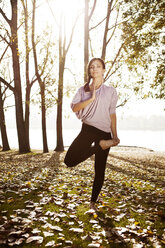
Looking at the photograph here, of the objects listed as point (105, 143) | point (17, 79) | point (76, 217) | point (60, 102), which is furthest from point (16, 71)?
point (76, 217)

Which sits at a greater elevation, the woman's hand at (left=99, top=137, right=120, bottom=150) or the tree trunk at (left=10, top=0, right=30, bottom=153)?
the tree trunk at (left=10, top=0, right=30, bottom=153)

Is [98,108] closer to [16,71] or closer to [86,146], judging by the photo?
[86,146]

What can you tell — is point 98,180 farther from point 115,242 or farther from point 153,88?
point 153,88

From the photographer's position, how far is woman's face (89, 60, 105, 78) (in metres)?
4.49

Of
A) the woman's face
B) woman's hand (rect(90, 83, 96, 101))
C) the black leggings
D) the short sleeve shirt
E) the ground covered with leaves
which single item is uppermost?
the woman's face

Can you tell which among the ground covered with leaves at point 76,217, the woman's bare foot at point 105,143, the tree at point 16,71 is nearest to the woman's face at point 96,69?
the woman's bare foot at point 105,143

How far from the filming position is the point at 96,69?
450 cm

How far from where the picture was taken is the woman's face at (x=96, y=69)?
4.49 m

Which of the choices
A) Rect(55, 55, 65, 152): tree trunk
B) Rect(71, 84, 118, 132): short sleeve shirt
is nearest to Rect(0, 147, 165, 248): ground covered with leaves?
Rect(71, 84, 118, 132): short sleeve shirt

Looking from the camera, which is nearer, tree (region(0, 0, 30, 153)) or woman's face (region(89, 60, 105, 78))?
woman's face (region(89, 60, 105, 78))

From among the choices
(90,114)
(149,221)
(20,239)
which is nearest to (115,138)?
(90,114)

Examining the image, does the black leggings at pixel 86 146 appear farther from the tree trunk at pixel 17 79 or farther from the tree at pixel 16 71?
the tree trunk at pixel 17 79

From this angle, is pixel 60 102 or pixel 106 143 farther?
pixel 60 102

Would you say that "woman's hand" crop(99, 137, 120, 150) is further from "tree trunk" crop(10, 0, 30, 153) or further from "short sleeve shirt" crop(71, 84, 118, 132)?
"tree trunk" crop(10, 0, 30, 153)
